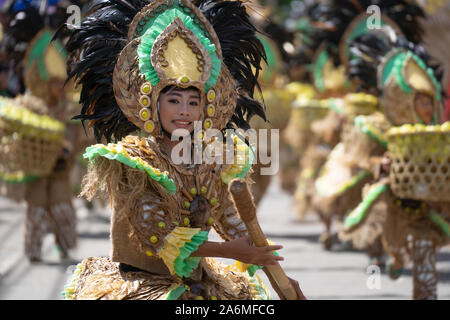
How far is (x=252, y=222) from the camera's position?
10.8 feet

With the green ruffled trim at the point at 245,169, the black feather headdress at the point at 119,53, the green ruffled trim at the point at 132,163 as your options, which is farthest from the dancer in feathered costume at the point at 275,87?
the green ruffled trim at the point at 132,163

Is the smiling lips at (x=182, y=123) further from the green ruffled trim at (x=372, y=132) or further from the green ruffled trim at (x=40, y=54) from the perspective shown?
the green ruffled trim at (x=40, y=54)

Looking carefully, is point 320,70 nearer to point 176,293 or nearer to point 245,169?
point 245,169

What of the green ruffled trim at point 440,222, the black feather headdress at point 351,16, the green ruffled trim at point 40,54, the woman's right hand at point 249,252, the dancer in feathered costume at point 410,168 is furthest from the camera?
the green ruffled trim at point 40,54

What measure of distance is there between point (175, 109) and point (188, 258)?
736mm

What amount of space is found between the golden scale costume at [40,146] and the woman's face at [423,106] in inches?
144

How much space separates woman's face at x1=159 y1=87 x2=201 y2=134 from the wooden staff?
21.4 inches

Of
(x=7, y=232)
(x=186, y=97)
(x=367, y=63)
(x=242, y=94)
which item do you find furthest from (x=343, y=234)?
(x=7, y=232)

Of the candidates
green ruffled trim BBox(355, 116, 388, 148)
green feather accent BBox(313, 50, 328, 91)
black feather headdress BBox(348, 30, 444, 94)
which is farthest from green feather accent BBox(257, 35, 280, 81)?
green ruffled trim BBox(355, 116, 388, 148)

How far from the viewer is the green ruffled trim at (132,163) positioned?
135 inches

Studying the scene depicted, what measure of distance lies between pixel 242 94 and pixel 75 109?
5303 millimetres

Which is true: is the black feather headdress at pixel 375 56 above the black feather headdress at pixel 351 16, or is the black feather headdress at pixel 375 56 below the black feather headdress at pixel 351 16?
below
